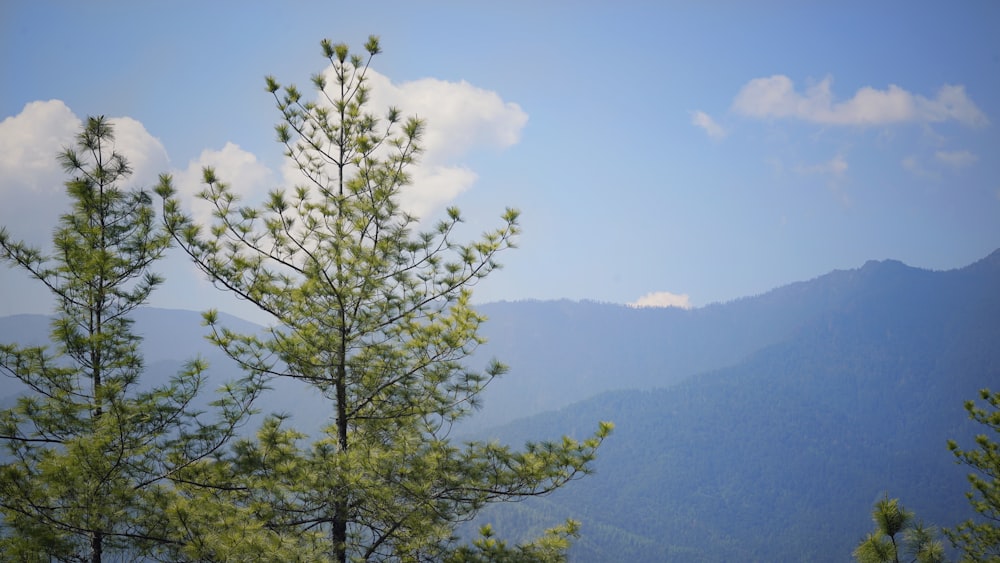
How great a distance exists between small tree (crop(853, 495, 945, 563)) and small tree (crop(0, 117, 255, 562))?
193 inches

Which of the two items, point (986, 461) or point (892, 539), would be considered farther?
point (986, 461)

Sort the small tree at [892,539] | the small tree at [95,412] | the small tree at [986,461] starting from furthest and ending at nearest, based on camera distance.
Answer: the small tree at [986,461] < the small tree at [95,412] < the small tree at [892,539]

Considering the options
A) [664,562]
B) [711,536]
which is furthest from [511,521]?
[711,536]

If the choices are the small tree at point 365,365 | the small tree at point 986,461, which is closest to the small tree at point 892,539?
the small tree at point 365,365

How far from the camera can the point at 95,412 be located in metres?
6.26

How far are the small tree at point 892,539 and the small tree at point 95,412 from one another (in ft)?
16.0

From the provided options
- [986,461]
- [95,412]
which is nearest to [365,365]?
[95,412]

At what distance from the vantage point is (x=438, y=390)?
698 cm

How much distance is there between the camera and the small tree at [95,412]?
17.2 ft

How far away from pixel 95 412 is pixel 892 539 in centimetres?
686

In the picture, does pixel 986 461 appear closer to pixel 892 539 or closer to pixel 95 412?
pixel 892 539

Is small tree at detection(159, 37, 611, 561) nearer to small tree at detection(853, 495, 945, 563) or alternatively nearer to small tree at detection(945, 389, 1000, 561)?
small tree at detection(853, 495, 945, 563)

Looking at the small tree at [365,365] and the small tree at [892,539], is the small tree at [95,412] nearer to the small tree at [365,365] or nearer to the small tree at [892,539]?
the small tree at [365,365]

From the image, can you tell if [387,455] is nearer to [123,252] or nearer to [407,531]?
[407,531]
